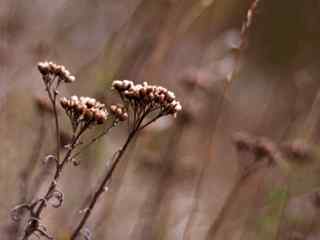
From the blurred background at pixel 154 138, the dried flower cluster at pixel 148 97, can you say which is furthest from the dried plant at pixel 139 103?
the blurred background at pixel 154 138

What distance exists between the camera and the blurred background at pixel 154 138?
10.3 ft

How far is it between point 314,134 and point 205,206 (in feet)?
2.85

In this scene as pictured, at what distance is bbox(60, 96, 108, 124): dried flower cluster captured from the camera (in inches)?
82.0

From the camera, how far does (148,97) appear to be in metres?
2.13

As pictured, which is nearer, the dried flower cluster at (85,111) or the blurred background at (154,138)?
the dried flower cluster at (85,111)

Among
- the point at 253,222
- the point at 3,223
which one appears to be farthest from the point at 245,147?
the point at 3,223

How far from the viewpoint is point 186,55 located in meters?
7.00

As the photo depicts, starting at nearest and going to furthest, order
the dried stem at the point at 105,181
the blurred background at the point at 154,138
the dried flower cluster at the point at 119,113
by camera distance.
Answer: the dried stem at the point at 105,181 → the dried flower cluster at the point at 119,113 → the blurred background at the point at 154,138

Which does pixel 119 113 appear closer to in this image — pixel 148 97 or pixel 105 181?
pixel 148 97

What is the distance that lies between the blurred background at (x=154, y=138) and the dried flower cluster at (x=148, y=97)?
0.63 m

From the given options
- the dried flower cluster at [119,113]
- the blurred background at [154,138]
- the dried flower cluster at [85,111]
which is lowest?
the dried flower cluster at [85,111]

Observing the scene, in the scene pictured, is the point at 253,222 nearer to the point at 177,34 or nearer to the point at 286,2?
the point at 177,34

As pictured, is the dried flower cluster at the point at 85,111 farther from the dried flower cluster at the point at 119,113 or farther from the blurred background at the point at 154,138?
the blurred background at the point at 154,138

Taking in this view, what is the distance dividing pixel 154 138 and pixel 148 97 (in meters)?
1.98
